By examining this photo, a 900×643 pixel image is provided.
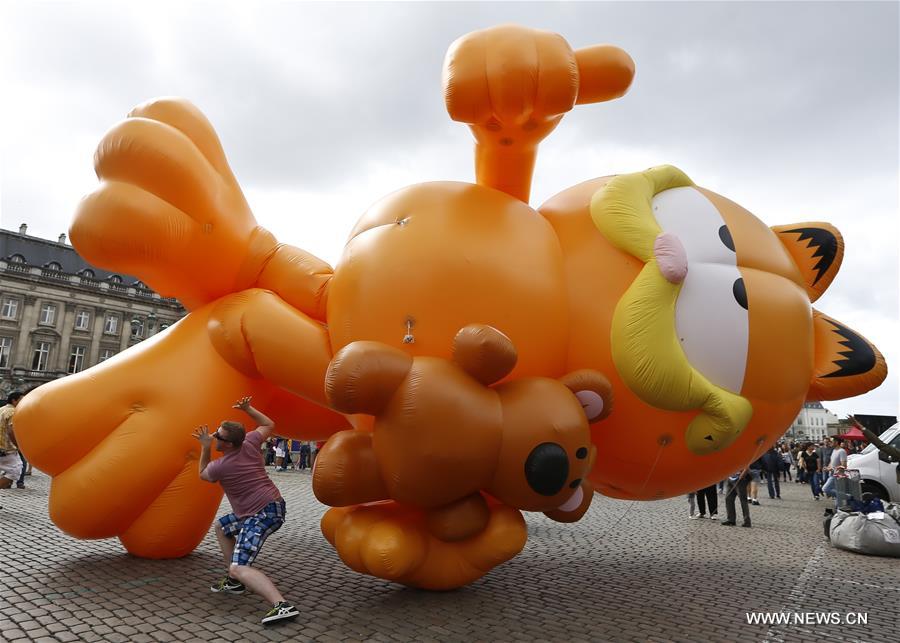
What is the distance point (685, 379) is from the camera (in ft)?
14.7

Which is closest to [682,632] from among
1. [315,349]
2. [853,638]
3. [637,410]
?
[853,638]

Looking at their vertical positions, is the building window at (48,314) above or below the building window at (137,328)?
above

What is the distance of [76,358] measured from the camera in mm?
46250

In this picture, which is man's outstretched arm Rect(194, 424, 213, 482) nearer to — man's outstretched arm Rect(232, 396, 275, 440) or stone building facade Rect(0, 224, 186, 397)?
man's outstretched arm Rect(232, 396, 275, 440)

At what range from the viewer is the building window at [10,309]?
4353 centimetres

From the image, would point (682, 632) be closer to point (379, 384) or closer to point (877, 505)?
point (379, 384)

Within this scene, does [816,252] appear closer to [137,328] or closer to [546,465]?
[546,465]

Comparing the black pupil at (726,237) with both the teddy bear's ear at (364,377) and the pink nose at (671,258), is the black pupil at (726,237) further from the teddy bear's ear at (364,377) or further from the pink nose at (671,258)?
the teddy bear's ear at (364,377)

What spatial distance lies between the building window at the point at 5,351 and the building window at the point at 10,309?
1.70m

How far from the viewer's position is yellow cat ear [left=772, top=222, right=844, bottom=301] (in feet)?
18.9

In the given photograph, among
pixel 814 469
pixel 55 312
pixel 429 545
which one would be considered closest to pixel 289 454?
pixel 429 545

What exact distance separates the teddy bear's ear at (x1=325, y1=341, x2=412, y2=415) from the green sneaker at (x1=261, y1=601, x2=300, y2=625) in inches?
60.7

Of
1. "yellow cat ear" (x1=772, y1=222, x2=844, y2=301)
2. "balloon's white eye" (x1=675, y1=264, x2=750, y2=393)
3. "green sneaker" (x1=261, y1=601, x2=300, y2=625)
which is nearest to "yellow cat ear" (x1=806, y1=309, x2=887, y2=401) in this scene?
"yellow cat ear" (x1=772, y1=222, x2=844, y2=301)

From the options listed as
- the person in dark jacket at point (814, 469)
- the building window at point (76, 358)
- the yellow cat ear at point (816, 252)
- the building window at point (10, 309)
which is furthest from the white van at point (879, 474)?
the building window at point (10, 309)
